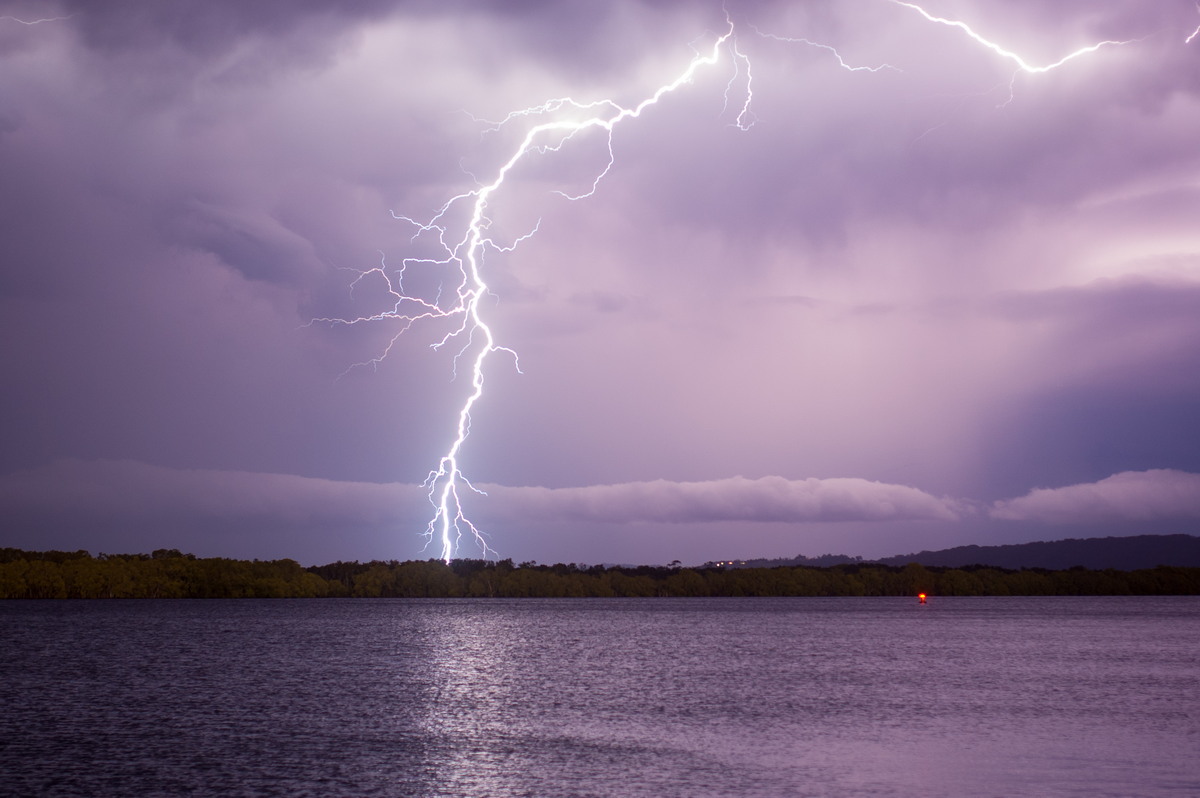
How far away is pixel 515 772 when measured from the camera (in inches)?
984

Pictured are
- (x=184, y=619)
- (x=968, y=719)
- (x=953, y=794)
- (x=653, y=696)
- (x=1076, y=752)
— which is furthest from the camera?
(x=184, y=619)

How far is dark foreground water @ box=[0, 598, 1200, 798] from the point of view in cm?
2397

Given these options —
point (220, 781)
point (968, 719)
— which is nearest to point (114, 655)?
point (220, 781)

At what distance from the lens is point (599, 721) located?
34.0 metres

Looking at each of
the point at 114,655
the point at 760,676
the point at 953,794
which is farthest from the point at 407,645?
the point at 953,794

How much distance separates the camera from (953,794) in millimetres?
22219

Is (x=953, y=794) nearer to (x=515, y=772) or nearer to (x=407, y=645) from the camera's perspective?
(x=515, y=772)

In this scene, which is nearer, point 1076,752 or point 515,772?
point 515,772

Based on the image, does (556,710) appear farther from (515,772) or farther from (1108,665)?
(1108,665)

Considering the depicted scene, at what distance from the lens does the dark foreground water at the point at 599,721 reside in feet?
78.6

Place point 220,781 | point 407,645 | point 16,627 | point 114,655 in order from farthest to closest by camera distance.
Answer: point 16,627
point 407,645
point 114,655
point 220,781

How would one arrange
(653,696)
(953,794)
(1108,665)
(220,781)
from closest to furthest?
(953,794) < (220,781) < (653,696) < (1108,665)

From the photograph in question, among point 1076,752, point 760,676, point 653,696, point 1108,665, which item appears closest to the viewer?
point 1076,752

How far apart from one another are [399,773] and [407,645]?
55246 mm
